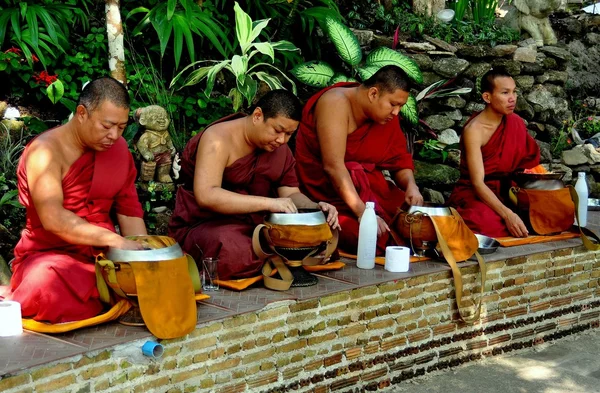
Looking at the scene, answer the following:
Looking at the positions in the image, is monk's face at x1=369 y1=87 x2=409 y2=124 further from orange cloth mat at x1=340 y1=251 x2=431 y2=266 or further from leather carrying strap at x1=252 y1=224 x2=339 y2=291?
leather carrying strap at x1=252 y1=224 x2=339 y2=291

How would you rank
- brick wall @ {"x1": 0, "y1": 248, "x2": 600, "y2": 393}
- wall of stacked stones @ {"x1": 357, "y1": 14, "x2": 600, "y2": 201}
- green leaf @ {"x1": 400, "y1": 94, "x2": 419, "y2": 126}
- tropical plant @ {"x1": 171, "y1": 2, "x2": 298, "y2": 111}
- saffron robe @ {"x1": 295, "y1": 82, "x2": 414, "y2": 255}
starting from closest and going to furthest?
brick wall @ {"x1": 0, "y1": 248, "x2": 600, "y2": 393} → saffron robe @ {"x1": 295, "y1": 82, "x2": 414, "y2": 255} → tropical plant @ {"x1": 171, "y1": 2, "x2": 298, "y2": 111} → green leaf @ {"x1": 400, "y1": 94, "x2": 419, "y2": 126} → wall of stacked stones @ {"x1": 357, "y1": 14, "x2": 600, "y2": 201}

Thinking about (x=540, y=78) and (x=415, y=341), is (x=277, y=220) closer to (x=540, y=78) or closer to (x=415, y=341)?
(x=415, y=341)

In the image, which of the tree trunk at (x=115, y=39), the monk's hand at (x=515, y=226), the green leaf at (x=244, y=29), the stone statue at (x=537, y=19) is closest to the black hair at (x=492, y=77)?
the monk's hand at (x=515, y=226)

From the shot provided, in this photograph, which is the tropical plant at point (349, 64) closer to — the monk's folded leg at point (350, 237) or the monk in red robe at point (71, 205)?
the monk's folded leg at point (350, 237)

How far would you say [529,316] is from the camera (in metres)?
5.39

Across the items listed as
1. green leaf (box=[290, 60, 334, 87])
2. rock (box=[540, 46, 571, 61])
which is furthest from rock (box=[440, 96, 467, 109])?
green leaf (box=[290, 60, 334, 87])

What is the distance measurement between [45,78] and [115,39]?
2.08ft

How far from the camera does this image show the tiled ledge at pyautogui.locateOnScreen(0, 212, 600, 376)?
3172 millimetres

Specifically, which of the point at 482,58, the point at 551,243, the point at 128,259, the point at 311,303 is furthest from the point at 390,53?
the point at 128,259

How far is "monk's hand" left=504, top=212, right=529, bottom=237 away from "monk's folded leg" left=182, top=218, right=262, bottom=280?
2.07m

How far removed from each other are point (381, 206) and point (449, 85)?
121 inches

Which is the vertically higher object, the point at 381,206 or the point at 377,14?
the point at 377,14

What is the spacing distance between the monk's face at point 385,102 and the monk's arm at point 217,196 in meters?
1.17

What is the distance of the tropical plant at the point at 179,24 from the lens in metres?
6.56
